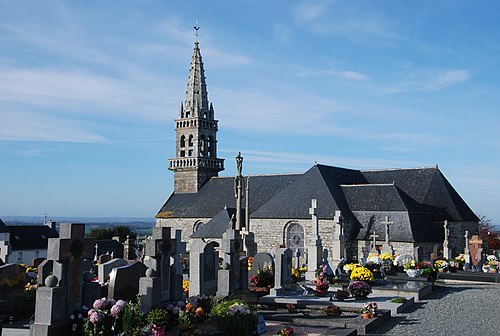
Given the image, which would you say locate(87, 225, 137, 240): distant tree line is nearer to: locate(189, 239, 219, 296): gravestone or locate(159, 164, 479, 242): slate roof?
locate(159, 164, 479, 242): slate roof

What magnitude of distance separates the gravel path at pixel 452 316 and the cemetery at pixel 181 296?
39 cm

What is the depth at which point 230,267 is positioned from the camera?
43.1 ft

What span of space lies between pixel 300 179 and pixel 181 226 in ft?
40.5

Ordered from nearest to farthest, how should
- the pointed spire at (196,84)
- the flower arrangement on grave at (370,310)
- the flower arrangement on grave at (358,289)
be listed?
the flower arrangement on grave at (370,310), the flower arrangement on grave at (358,289), the pointed spire at (196,84)

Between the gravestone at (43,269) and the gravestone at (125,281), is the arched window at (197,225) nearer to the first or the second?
the gravestone at (43,269)

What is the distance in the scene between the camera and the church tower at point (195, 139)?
151ft

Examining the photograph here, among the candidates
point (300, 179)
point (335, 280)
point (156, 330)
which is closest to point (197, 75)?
point (300, 179)

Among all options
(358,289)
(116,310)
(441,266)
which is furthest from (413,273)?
(116,310)

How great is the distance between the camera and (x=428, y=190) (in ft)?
113

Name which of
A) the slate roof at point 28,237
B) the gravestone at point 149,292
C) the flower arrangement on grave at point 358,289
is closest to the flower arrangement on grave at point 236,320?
the gravestone at point 149,292

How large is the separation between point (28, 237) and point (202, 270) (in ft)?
104

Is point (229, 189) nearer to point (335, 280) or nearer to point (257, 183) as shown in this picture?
point (257, 183)

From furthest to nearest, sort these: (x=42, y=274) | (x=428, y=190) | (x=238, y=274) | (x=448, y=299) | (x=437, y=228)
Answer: (x=428, y=190) < (x=437, y=228) < (x=448, y=299) < (x=238, y=274) < (x=42, y=274)

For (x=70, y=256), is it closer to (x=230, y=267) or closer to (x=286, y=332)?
(x=286, y=332)
